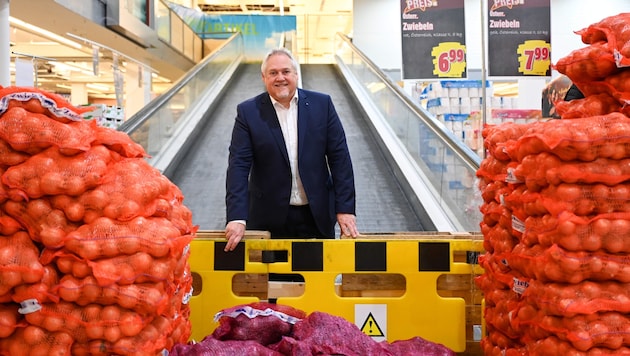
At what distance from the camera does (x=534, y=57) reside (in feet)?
12.9

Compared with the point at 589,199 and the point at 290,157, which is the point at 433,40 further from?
the point at 589,199

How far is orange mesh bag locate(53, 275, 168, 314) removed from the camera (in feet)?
5.32

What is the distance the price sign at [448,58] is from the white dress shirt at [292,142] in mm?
1917

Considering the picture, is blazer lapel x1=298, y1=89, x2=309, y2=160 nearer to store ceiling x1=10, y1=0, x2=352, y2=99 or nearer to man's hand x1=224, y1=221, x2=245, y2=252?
man's hand x1=224, y1=221, x2=245, y2=252

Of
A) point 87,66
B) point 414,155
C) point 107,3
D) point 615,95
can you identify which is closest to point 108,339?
point 615,95

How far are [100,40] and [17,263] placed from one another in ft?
45.5

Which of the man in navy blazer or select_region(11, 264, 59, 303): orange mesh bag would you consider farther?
the man in navy blazer

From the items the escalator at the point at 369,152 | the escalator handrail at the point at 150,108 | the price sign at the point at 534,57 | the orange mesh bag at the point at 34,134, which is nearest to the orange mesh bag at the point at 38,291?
the orange mesh bag at the point at 34,134

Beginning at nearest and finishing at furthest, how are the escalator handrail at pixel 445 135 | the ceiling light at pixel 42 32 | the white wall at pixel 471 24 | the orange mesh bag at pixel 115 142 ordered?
the orange mesh bag at pixel 115 142
the escalator handrail at pixel 445 135
the ceiling light at pixel 42 32
the white wall at pixel 471 24

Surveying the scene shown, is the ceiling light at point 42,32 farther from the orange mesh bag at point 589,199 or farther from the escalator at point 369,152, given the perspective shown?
the orange mesh bag at point 589,199

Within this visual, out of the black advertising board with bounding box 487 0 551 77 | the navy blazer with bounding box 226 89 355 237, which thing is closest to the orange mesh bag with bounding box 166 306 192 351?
the navy blazer with bounding box 226 89 355 237

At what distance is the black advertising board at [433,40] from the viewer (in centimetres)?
490

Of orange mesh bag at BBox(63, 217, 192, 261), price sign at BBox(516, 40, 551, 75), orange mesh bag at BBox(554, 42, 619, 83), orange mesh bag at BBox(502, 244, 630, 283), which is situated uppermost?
price sign at BBox(516, 40, 551, 75)

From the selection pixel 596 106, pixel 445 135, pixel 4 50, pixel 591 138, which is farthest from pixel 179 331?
pixel 445 135
